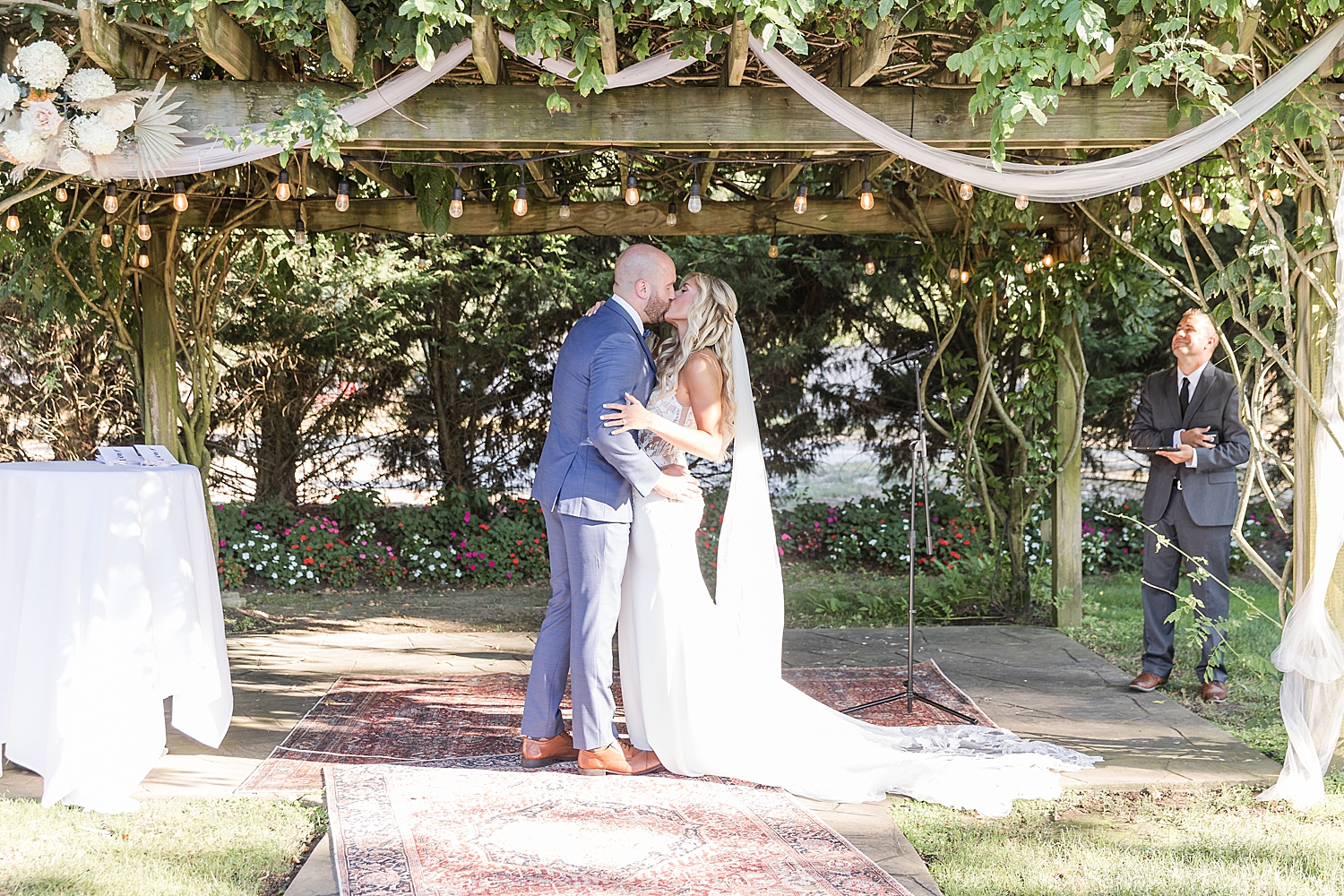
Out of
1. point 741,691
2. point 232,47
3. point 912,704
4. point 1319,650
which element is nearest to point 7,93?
point 232,47

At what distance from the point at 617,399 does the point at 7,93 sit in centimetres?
218

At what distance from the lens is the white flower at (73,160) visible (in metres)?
3.62

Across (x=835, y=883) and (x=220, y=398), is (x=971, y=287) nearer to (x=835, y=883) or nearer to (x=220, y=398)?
(x=835, y=883)

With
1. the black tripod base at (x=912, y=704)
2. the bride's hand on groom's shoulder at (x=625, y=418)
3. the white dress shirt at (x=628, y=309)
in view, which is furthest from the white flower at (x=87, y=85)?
the black tripod base at (x=912, y=704)

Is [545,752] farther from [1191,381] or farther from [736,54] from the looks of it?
[1191,381]

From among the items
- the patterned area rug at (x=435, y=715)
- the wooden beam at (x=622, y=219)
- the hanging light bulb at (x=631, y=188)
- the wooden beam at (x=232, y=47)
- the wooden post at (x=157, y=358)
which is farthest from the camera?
→ the wooden beam at (x=622, y=219)

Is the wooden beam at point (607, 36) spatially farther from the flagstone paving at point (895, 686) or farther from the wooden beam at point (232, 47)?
the flagstone paving at point (895, 686)

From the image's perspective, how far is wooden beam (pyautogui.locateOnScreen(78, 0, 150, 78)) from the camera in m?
3.40

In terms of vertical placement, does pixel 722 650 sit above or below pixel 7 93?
below

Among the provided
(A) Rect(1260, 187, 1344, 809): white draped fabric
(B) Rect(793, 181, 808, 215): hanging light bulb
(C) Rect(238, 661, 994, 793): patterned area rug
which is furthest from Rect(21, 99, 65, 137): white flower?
(A) Rect(1260, 187, 1344, 809): white draped fabric

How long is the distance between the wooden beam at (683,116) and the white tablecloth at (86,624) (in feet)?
4.28

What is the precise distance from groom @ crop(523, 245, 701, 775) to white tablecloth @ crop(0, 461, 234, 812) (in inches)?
48.8

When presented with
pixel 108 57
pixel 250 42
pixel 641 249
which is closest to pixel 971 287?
pixel 641 249

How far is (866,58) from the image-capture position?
3725 millimetres
